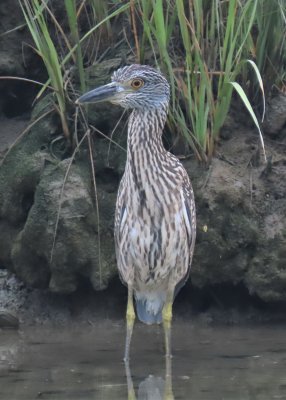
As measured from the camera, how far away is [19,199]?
25.7 feet

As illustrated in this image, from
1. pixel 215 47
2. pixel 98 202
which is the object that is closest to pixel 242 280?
pixel 98 202

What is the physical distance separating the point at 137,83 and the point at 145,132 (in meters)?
0.31

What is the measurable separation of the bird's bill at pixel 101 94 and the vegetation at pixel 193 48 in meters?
0.55

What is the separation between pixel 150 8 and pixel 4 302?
232 centimetres

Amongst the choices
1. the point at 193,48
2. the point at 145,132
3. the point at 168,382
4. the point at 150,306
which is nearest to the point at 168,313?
the point at 150,306

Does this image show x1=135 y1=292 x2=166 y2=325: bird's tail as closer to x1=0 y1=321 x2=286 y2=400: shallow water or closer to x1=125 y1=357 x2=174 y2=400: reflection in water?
x1=0 y1=321 x2=286 y2=400: shallow water

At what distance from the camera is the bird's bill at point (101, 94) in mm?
6762

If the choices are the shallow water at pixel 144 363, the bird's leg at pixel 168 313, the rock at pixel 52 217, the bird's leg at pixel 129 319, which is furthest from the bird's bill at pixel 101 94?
the shallow water at pixel 144 363

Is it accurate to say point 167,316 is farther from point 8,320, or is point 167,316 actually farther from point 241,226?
point 8,320

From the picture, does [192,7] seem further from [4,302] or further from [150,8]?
[4,302]

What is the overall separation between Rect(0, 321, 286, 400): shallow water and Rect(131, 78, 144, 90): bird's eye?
5.52 ft

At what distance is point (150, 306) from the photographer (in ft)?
A: 24.0

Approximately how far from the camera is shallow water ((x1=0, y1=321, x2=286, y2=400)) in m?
6.02

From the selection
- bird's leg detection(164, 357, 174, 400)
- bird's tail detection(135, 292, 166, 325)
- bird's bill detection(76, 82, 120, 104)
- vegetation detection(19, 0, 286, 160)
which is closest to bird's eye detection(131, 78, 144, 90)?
bird's bill detection(76, 82, 120, 104)
